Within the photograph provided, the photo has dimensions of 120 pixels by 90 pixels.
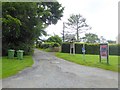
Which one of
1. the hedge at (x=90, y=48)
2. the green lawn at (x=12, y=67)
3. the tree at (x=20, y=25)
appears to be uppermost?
the tree at (x=20, y=25)

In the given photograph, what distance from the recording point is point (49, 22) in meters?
39.7

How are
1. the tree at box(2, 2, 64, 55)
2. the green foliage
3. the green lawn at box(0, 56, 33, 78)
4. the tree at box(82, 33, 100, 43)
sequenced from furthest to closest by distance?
the tree at box(82, 33, 100, 43) → the green foliage → the tree at box(2, 2, 64, 55) → the green lawn at box(0, 56, 33, 78)

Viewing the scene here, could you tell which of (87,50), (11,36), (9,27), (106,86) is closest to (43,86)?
(106,86)

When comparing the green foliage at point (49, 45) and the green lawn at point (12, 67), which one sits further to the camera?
the green foliage at point (49, 45)

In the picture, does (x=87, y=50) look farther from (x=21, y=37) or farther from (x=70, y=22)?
(x=70, y=22)

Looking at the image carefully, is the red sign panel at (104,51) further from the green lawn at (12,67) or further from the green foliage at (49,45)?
the green foliage at (49,45)

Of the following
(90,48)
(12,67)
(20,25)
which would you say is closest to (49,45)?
(90,48)

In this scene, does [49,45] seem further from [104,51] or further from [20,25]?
[104,51]

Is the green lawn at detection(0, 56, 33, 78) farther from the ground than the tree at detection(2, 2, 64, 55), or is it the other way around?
the tree at detection(2, 2, 64, 55)

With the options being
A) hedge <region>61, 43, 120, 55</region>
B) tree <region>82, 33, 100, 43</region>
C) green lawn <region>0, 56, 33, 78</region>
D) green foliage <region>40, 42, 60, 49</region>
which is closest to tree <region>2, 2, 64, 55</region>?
green lawn <region>0, 56, 33, 78</region>

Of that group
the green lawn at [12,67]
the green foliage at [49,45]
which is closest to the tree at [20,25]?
the green lawn at [12,67]

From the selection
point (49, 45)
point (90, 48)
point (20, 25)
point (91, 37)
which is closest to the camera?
point (20, 25)

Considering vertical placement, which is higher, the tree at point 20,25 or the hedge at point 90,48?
the tree at point 20,25

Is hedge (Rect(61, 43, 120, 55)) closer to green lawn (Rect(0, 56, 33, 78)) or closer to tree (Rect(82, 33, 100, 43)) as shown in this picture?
green lawn (Rect(0, 56, 33, 78))
